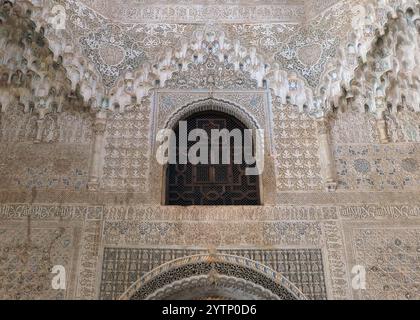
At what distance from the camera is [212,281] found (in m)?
5.41

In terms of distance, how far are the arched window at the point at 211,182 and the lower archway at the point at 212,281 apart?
79 centimetres

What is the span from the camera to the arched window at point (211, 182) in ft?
19.7

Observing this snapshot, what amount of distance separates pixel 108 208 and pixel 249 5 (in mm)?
3673

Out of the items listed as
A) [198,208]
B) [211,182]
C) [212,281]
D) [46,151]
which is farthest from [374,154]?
[46,151]

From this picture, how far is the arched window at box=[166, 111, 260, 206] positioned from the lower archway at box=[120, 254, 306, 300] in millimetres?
793

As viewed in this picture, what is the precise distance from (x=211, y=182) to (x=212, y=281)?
1286 mm

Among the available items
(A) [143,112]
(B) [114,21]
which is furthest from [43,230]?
(B) [114,21]

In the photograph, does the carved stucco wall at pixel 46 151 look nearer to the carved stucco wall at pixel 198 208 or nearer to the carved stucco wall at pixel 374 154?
the carved stucco wall at pixel 198 208

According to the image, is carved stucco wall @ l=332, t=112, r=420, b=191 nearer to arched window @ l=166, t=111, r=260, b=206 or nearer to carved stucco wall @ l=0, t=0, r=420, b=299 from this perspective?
carved stucco wall @ l=0, t=0, r=420, b=299

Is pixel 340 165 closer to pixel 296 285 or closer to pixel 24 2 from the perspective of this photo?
pixel 296 285

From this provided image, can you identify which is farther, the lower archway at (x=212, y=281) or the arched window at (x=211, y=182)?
the arched window at (x=211, y=182)

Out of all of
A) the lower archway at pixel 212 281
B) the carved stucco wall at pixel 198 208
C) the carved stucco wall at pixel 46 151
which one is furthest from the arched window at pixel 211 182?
the carved stucco wall at pixel 46 151

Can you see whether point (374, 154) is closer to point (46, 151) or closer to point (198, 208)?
point (198, 208)

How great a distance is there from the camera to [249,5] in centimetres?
718
